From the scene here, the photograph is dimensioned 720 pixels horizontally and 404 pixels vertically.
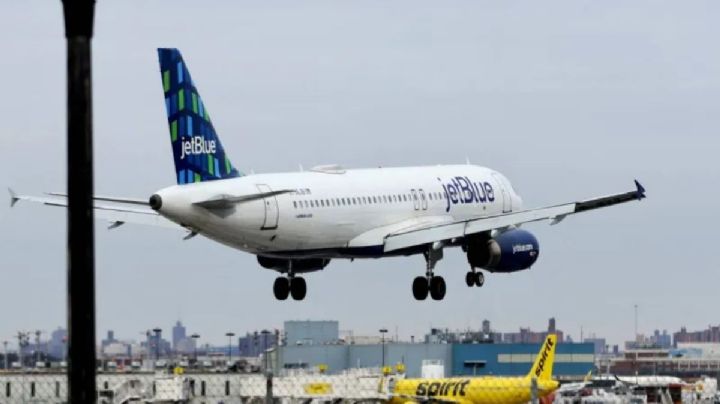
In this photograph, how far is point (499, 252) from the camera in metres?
85.5

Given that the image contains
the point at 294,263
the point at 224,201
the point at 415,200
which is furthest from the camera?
the point at 415,200

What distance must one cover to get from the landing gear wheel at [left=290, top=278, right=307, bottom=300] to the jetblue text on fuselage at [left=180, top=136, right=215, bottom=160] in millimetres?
9042

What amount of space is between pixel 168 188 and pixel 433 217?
18.3 m

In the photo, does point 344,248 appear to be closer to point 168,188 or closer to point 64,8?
point 168,188

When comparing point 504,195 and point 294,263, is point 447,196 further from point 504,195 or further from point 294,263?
point 294,263

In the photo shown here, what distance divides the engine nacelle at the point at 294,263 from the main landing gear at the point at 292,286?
1.38 ft

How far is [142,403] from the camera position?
51375 millimetres

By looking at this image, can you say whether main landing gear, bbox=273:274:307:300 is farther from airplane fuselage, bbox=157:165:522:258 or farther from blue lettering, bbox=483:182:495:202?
blue lettering, bbox=483:182:495:202

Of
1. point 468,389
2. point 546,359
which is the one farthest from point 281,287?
point 546,359

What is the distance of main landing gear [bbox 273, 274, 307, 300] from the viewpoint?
82.4 metres

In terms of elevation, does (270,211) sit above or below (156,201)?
below

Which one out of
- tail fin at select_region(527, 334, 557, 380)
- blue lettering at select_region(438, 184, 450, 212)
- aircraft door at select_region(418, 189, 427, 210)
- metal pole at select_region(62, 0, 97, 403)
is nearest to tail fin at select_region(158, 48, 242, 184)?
aircraft door at select_region(418, 189, 427, 210)

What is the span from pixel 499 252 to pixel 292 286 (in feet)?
33.2

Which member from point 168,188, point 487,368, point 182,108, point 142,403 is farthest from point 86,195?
point 487,368
